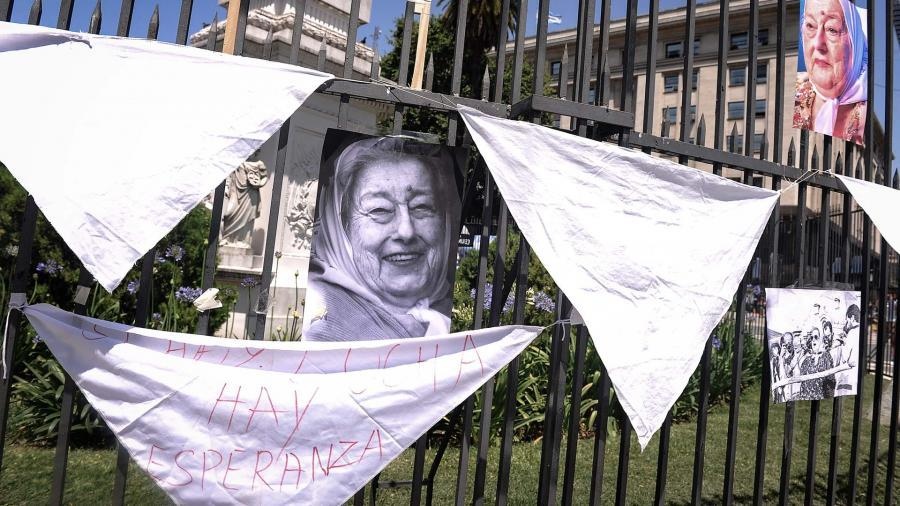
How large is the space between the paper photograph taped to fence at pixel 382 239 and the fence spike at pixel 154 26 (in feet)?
2.21

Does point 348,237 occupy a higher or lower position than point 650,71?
lower

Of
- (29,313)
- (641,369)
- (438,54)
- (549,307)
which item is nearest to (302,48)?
(549,307)

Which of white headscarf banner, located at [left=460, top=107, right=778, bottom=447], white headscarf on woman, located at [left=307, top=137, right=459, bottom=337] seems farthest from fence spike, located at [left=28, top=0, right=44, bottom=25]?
white headscarf banner, located at [left=460, top=107, right=778, bottom=447]


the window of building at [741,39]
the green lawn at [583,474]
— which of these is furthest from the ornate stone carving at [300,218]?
the window of building at [741,39]

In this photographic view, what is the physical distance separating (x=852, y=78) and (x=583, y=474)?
3.19m

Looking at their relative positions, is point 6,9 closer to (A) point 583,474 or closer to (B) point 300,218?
(A) point 583,474

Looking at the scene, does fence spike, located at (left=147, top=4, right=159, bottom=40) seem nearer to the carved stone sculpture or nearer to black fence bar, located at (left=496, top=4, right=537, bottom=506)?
black fence bar, located at (left=496, top=4, right=537, bottom=506)

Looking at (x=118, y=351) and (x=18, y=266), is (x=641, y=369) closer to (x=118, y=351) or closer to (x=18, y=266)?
(x=118, y=351)

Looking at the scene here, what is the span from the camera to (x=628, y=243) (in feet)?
7.73

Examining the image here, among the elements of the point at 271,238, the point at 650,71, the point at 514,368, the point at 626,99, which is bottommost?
the point at 514,368

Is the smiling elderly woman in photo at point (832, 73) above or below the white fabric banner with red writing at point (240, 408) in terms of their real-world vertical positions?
above

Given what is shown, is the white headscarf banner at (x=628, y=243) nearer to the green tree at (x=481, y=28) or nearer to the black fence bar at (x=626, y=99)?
the black fence bar at (x=626, y=99)

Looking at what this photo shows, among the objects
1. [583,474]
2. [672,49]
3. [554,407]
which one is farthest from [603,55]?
[672,49]

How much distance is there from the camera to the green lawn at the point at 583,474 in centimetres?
380
